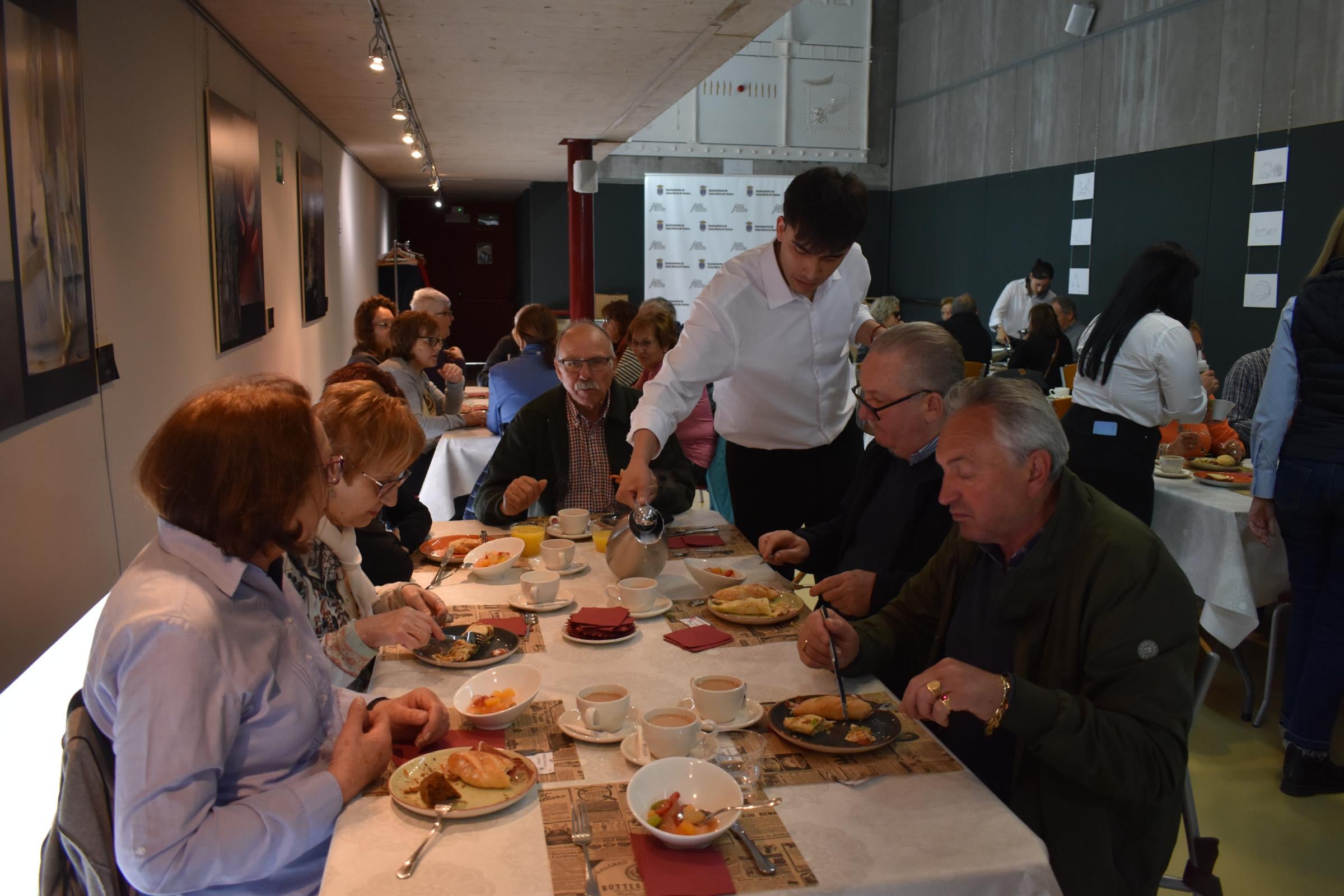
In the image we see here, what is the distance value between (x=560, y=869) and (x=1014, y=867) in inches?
22.4

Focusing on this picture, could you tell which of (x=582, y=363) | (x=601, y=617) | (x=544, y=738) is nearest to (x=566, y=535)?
(x=582, y=363)

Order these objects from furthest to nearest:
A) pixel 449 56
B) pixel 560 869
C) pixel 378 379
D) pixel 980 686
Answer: pixel 449 56, pixel 378 379, pixel 980 686, pixel 560 869

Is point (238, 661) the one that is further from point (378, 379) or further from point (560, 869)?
point (378, 379)

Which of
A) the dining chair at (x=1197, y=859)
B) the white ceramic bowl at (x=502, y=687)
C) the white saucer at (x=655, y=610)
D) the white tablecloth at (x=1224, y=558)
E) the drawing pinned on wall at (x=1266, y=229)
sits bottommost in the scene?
the dining chair at (x=1197, y=859)

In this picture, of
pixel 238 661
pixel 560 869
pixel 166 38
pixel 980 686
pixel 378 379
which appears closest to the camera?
pixel 560 869

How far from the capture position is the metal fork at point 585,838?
1191mm

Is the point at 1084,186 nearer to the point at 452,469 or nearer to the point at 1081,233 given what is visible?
the point at 1081,233

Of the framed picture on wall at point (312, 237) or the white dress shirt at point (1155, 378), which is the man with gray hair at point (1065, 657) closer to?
the white dress shirt at point (1155, 378)

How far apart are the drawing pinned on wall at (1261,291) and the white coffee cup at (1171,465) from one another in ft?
13.9

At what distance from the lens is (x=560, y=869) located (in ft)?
4.04

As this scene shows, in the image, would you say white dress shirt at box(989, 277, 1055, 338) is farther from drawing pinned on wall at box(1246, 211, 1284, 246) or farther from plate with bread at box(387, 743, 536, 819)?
plate with bread at box(387, 743, 536, 819)

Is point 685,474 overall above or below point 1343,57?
below

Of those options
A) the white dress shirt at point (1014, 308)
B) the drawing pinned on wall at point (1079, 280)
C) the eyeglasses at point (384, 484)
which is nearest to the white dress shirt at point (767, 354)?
the eyeglasses at point (384, 484)

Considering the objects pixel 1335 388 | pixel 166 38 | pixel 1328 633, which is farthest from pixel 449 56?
pixel 1328 633
